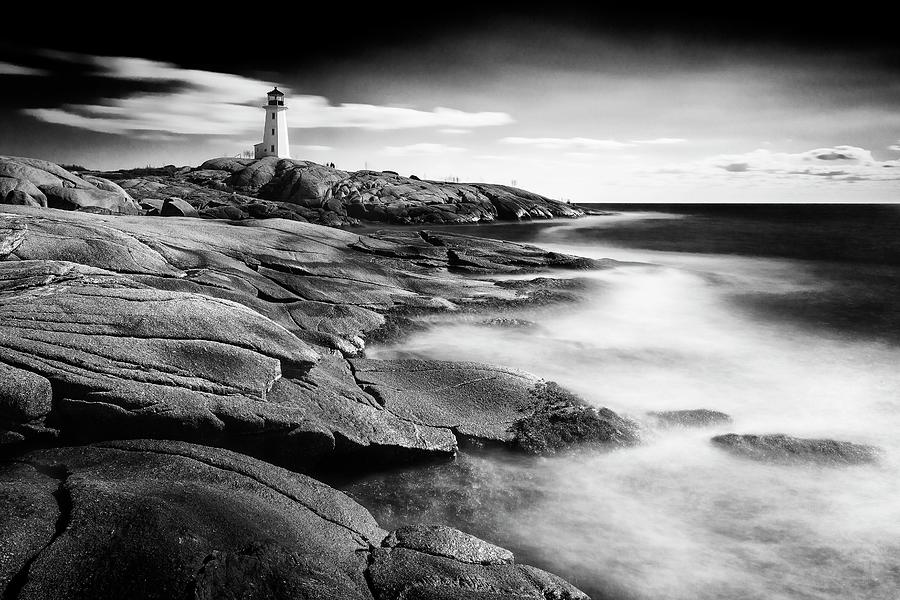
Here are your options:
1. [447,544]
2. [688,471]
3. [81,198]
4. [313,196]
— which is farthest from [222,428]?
[313,196]

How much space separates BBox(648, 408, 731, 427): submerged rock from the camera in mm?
11055

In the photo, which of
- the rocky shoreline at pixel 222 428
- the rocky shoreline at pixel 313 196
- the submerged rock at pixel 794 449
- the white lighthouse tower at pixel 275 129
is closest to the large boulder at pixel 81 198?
the rocky shoreline at pixel 313 196

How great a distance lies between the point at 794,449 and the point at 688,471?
7.71ft

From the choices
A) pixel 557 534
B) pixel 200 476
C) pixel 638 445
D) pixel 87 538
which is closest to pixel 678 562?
pixel 557 534

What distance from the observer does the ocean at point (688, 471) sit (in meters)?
7.30

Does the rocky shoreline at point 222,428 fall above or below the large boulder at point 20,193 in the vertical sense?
below

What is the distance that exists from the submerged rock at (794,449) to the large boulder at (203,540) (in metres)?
5.70

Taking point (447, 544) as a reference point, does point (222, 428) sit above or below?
above

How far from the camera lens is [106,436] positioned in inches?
269

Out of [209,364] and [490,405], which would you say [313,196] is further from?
[209,364]

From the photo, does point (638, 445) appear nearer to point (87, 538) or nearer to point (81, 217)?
point (87, 538)

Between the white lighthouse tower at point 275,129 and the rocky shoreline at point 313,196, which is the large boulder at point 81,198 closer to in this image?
the rocky shoreline at point 313,196

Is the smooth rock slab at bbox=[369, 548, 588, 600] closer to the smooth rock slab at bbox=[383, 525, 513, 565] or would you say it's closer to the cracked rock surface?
the smooth rock slab at bbox=[383, 525, 513, 565]

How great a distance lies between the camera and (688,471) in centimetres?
945
